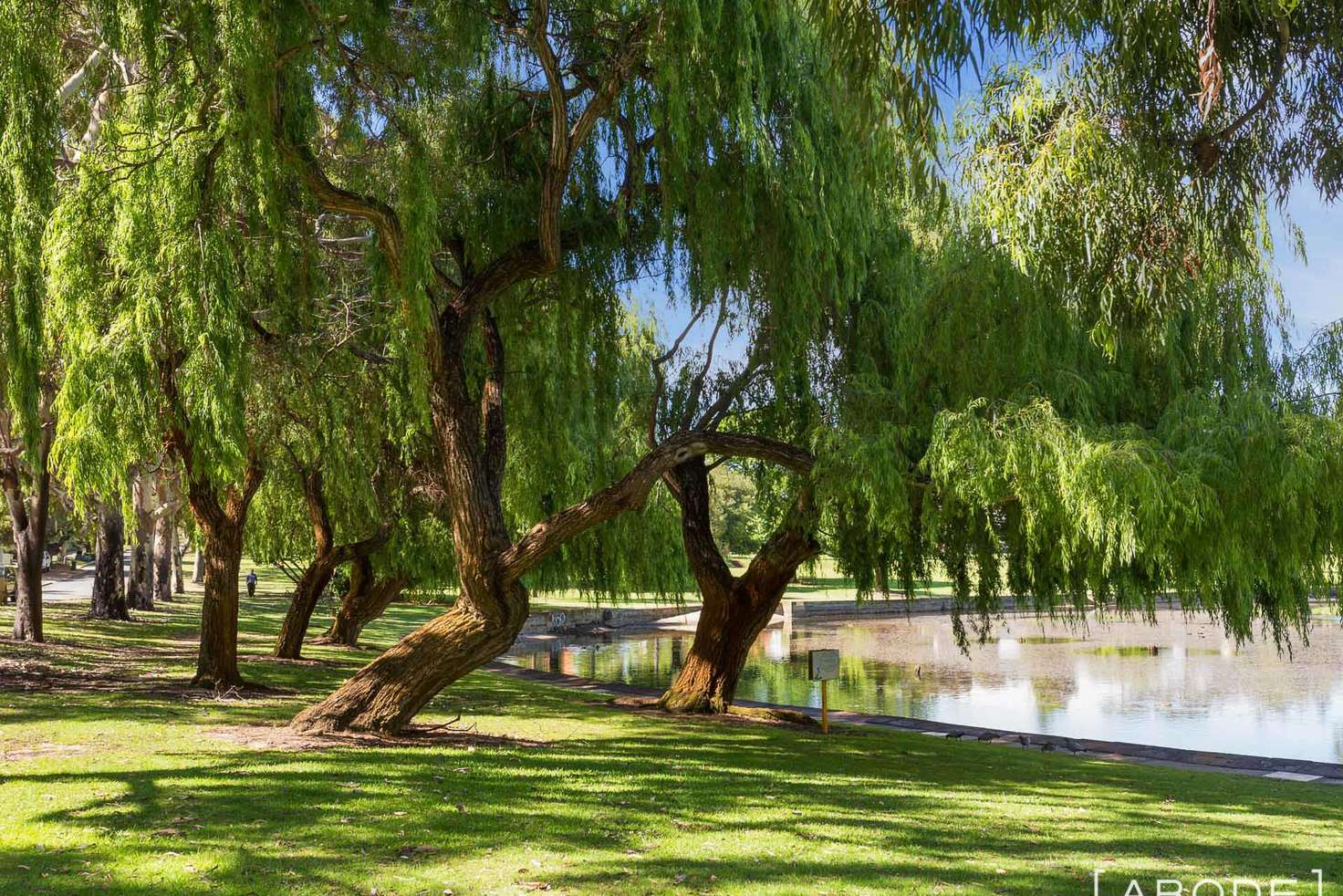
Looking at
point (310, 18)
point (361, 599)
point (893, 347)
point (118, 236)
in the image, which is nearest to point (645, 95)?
point (310, 18)

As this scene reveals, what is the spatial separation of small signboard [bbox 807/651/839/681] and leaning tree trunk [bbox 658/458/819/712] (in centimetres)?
108

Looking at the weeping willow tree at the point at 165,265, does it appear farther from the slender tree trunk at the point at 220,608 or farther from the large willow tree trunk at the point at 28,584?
the large willow tree trunk at the point at 28,584

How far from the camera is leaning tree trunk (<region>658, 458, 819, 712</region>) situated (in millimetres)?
12539

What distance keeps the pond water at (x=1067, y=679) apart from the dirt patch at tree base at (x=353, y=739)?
5.60 m

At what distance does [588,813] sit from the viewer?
6.67m

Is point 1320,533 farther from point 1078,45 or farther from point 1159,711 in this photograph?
point 1159,711

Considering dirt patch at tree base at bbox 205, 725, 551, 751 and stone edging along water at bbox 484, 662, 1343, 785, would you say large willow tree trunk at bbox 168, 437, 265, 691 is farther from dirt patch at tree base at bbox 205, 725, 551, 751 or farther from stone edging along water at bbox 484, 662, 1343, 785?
stone edging along water at bbox 484, 662, 1343, 785

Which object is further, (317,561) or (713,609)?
(317,561)

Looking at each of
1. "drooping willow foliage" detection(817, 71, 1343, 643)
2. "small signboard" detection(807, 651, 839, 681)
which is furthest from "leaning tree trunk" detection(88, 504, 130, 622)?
"drooping willow foliage" detection(817, 71, 1343, 643)

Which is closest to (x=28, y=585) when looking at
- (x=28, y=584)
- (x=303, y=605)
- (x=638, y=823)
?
(x=28, y=584)

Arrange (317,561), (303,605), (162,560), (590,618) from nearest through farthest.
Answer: (317,561), (303,605), (162,560), (590,618)

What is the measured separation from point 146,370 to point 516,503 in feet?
20.2

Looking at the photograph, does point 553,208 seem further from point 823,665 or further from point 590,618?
point 590,618

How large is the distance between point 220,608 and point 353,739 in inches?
145
